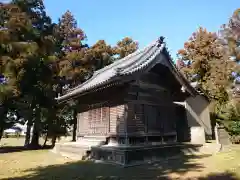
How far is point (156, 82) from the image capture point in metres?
13.5

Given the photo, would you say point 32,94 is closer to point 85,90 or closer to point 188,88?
point 85,90

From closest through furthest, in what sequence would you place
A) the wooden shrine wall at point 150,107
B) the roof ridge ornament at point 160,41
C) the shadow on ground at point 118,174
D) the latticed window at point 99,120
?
the shadow on ground at point 118,174, the wooden shrine wall at point 150,107, the latticed window at point 99,120, the roof ridge ornament at point 160,41

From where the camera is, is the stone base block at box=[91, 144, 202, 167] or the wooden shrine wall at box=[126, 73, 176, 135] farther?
the wooden shrine wall at box=[126, 73, 176, 135]

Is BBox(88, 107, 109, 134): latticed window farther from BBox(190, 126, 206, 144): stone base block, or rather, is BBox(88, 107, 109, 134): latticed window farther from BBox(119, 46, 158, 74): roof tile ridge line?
BBox(190, 126, 206, 144): stone base block

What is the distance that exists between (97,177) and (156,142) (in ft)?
17.2

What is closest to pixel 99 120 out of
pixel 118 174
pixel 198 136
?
pixel 118 174

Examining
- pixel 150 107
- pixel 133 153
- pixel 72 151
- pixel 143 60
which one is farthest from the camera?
pixel 72 151

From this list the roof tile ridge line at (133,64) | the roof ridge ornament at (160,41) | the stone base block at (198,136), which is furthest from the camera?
the stone base block at (198,136)

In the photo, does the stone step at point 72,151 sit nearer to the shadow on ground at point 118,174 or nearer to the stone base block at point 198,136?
the shadow on ground at point 118,174

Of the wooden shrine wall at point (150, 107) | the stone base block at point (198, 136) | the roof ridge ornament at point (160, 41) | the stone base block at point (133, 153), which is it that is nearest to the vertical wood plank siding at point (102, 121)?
the wooden shrine wall at point (150, 107)

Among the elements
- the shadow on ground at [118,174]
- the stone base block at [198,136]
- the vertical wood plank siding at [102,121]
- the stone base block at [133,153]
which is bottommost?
the shadow on ground at [118,174]

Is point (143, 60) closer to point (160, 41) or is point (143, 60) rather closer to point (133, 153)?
point (160, 41)

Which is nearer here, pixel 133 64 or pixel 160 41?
pixel 133 64

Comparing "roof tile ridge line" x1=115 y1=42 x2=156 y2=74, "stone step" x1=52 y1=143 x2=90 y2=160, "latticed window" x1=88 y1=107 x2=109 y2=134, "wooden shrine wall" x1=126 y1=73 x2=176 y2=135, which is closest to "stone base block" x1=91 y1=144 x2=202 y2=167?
"stone step" x1=52 y1=143 x2=90 y2=160
